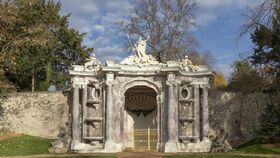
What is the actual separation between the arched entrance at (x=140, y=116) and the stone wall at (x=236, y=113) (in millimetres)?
4228

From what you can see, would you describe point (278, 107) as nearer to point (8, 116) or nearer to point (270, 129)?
point (270, 129)

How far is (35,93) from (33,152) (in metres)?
7.42

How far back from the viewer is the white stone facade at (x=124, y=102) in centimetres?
2258

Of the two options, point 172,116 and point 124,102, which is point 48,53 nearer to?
point 124,102

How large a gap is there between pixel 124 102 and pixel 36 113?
25.0 ft

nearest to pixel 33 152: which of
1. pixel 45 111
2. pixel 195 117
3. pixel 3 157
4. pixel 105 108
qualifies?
pixel 3 157

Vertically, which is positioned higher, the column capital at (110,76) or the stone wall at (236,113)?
the column capital at (110,76)

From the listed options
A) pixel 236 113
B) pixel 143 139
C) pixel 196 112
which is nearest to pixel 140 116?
pixel 143 139

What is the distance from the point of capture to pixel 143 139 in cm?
2466

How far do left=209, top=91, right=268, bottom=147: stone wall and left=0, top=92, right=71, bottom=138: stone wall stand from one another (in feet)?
31.1

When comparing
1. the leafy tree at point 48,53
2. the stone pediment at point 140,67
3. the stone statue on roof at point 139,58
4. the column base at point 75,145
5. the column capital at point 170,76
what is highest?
the leafy tree at point 48,53

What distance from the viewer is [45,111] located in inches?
1120

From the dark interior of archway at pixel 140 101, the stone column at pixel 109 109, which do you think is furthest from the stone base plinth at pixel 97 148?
the dark interior of archway at pixel 140 101

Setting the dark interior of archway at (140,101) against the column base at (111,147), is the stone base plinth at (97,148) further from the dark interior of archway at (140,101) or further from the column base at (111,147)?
the dark interior of archway at (140,101)
